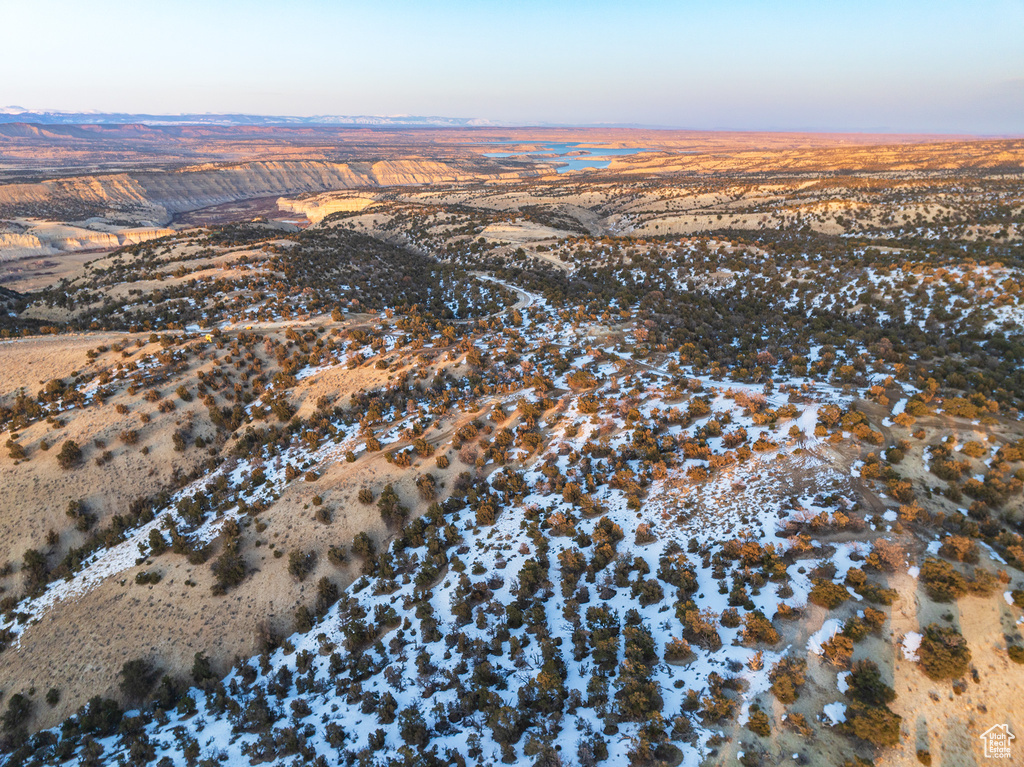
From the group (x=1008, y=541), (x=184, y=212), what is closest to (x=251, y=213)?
(x=184, y=212)

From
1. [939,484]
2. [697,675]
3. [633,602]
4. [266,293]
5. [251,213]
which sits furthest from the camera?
[251,213]

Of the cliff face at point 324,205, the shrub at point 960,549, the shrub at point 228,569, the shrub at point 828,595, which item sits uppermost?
the cliff face at point 324,205

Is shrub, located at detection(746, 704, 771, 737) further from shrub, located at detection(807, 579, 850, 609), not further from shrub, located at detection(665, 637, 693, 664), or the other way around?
shrub, located at detection(807, 579, 850, 609)

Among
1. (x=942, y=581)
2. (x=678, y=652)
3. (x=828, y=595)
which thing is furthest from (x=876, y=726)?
→ (x=942, y=581)

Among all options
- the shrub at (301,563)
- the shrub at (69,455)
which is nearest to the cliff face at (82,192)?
the shrub at (69,455)

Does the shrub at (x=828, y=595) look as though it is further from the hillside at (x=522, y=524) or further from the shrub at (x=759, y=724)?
the shrub at (x=759, y=724)

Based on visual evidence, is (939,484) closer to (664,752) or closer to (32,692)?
(664,752)

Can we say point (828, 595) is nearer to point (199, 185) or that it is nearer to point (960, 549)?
point (960, 549)

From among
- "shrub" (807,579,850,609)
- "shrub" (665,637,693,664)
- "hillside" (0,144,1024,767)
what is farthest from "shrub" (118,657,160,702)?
"shrub" (807,579,850,609)
